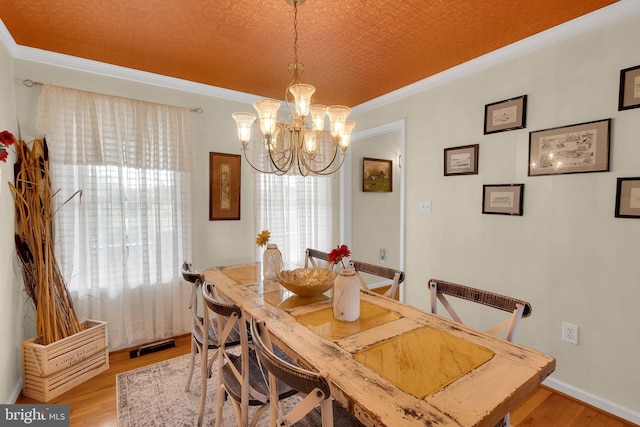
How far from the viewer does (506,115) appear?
229cm

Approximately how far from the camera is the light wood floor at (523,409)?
5.89ft

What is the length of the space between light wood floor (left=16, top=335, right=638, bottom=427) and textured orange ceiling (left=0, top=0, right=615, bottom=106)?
248 cm

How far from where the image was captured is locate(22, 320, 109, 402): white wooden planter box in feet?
6.51

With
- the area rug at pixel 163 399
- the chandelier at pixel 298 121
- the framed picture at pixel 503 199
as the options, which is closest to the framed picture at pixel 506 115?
the framed picture at pixel 503 199

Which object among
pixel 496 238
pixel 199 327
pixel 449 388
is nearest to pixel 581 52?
pixel 496 238

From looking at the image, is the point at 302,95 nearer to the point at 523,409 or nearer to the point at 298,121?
the point at 298,121

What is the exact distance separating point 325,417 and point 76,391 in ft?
7.38

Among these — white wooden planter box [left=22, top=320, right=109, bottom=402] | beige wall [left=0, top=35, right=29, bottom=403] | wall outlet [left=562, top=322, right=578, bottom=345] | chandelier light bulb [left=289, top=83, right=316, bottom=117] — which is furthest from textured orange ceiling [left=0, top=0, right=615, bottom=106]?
white wooden planter box [left=22, top=320, right=109, bottom=402]

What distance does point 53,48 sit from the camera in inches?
87.1

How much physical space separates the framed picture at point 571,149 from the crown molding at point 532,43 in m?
0.61

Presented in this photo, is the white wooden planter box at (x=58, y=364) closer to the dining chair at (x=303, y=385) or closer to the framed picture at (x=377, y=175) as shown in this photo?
the dining chair at (x=303, y=385)

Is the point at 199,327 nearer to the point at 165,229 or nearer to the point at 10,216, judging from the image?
the point at 165,229

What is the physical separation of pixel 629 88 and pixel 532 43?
2.20 ft

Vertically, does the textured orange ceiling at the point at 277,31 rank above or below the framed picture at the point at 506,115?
above
